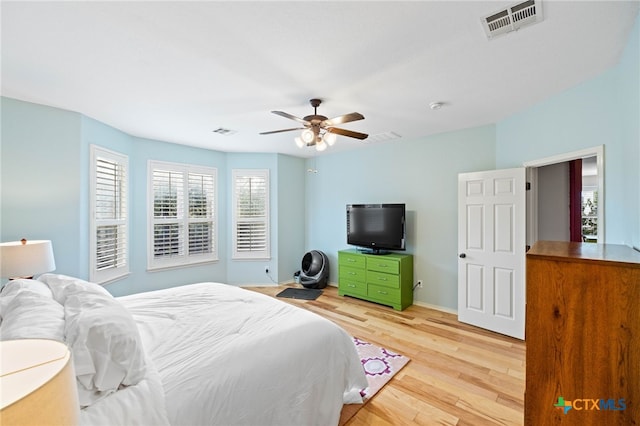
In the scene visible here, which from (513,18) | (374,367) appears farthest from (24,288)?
(513,18)

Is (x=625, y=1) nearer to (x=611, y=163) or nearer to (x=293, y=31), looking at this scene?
(x=611, y=163)

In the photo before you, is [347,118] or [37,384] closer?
[37,384]

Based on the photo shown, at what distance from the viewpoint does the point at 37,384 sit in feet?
1.43

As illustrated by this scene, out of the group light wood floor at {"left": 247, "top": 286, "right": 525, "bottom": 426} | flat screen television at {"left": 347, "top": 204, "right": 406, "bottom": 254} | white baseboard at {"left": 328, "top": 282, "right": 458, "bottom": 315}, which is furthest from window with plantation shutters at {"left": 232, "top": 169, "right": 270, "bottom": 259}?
white baseboard at {"left": 328, "top": 282, "right": 458, "bottom": 315}

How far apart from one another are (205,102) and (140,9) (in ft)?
4.13

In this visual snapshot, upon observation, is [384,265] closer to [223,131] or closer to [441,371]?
[441,371]

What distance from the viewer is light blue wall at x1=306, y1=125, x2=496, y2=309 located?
12.2 feet

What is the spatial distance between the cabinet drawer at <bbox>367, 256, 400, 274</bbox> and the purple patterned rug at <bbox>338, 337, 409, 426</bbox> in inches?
49.1

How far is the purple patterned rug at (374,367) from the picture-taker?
78.4 inches

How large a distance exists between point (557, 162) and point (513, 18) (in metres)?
1.79

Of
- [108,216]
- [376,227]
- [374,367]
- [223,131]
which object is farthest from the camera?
[376,227]

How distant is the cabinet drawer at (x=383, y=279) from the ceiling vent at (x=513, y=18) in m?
3.01

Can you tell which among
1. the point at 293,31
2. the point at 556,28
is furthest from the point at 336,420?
the point at 556,28

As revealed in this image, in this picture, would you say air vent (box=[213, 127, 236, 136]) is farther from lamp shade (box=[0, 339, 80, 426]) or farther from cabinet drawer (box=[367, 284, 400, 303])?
lamp shade (box=[0, 339, 80, 426])
